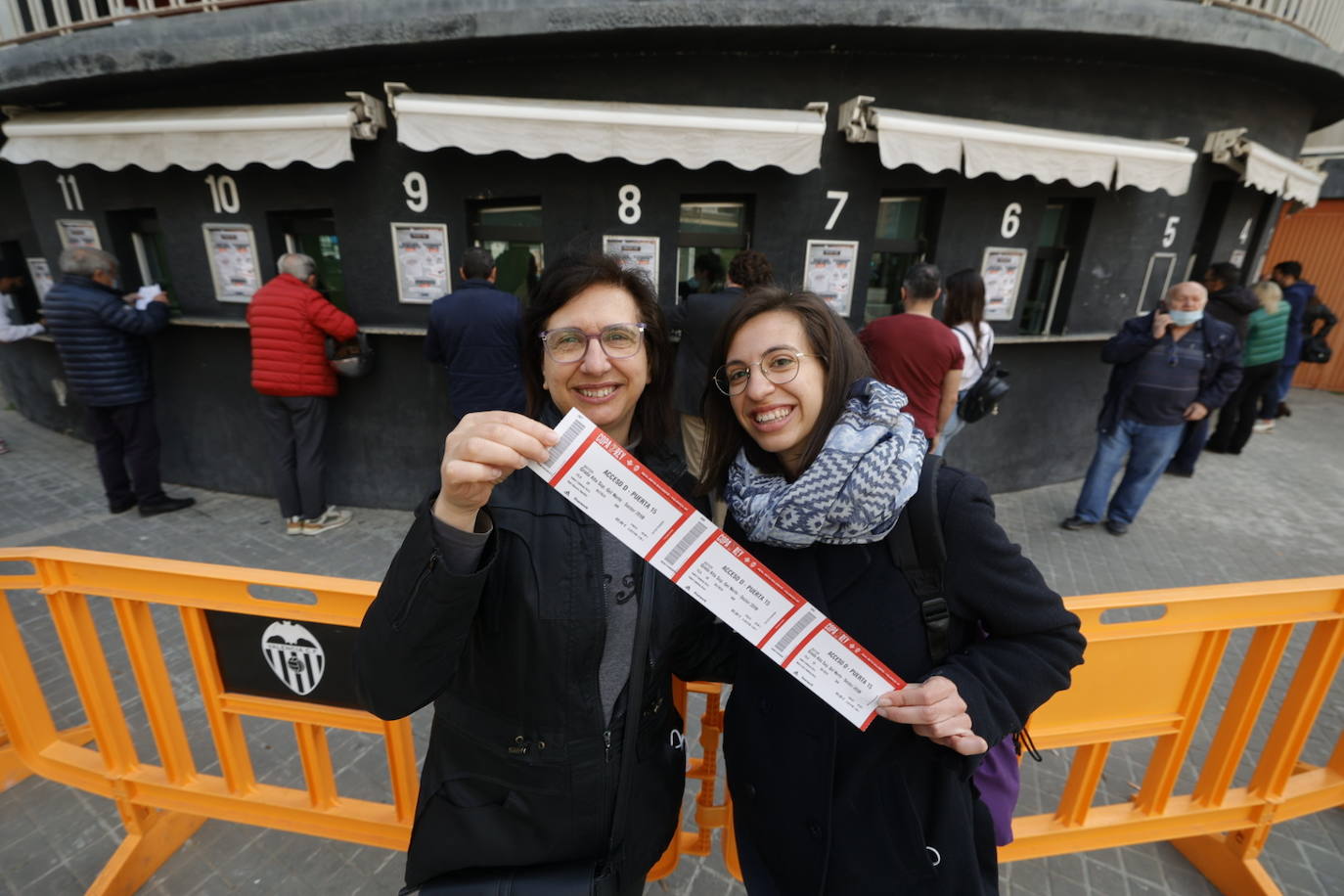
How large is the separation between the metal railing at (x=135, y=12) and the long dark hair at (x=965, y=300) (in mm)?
3210

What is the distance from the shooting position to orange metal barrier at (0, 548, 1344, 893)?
193cm

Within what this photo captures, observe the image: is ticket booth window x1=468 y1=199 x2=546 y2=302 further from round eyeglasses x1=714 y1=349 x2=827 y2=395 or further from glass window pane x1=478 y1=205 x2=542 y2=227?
round eyeglasses x1=714 y1=349 x2=827 y2=395

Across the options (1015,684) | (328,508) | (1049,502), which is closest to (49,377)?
(328,508)

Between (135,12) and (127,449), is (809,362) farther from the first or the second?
(135,12)

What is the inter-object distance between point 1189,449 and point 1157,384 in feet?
9.66

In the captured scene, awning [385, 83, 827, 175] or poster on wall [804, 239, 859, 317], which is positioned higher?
awning [385, 83, 827, 175]

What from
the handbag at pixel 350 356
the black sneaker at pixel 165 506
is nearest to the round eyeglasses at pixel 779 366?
the handbag at pixel 350 356

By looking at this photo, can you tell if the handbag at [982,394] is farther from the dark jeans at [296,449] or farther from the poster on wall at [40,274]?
the poster on wall at [40,274]

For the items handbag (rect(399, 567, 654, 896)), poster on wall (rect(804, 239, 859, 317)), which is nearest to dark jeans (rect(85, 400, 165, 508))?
handbag (rect(399, 567, 654, 896))

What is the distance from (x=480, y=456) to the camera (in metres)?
1.01

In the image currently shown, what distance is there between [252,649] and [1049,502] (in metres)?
6.95

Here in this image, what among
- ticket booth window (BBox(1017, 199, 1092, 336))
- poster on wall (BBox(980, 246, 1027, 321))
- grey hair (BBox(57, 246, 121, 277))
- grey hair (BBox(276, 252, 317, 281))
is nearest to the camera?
grey hair (BBox(276, 252, 317, 281))

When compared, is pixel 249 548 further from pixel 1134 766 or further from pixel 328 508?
pixel 1134 766

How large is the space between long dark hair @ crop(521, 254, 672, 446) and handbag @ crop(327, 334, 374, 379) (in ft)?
14.0
